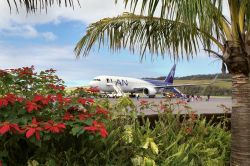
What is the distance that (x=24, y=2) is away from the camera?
5242 mm

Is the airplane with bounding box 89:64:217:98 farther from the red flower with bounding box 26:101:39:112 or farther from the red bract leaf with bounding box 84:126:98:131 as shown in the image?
the red bract leaf with bounding box 84:126:98:131

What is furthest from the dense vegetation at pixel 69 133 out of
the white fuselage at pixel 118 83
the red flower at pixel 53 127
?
the white fuselage at pixel 118 83

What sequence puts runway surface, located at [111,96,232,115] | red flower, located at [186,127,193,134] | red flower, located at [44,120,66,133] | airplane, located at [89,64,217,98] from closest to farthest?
red flower, located at [44,120,66,133] → red flower, located at [186,127,193,134] → runway surface, located at [111,96,232,115] → airplane, located at [89,64,217,98]

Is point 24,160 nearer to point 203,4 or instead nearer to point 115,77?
point 203,4

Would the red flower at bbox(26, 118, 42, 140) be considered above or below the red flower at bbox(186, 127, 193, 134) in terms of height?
above

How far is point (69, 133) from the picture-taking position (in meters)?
5.52

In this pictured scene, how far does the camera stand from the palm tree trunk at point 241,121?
759cm

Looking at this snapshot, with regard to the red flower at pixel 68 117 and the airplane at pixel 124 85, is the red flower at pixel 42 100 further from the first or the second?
the airplane at pixel 124 85

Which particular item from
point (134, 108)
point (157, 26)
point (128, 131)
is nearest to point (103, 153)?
point (128, 131)

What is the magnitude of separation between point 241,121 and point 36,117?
12.6 ft

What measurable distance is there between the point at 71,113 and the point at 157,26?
4.24m

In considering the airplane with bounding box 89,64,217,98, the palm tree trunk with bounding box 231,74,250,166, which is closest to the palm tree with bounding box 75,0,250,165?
the palm tree trunk with bounding box 231,74,250,166

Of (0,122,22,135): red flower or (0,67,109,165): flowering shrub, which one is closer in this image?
(0,122,22,135): red flower

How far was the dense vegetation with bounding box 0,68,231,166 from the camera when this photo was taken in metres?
5.04
